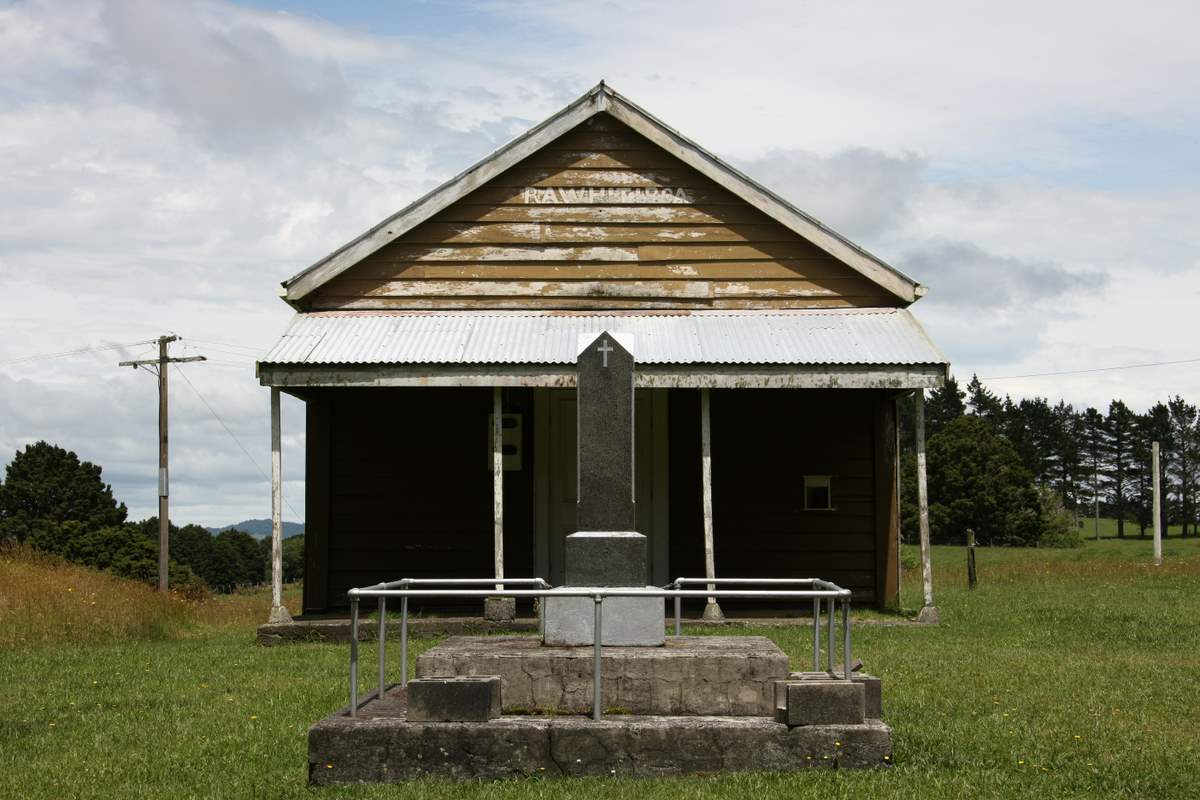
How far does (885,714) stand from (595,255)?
10.1 metres

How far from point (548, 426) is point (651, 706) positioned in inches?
441

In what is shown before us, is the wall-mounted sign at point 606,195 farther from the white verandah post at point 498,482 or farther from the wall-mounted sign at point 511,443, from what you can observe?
the wall-mounted sign at point 511,443

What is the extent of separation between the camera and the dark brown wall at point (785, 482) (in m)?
21.8

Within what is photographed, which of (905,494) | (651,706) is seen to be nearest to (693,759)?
(651,706)

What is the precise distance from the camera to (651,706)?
10.4 m

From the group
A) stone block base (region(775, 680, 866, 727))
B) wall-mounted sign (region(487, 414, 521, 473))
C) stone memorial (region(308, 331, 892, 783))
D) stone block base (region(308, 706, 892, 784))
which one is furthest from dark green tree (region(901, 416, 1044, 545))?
stone block base (region(308, 706, 892, 784))

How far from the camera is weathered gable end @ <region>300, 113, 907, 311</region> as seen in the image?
2066 centimetres

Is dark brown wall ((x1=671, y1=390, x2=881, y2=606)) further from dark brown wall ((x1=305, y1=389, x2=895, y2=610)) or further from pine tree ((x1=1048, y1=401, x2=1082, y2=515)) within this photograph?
pine tree ((x1=1048, y1=401, x2=1082, y2=515))

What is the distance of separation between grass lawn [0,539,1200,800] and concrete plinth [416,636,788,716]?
0.80 m

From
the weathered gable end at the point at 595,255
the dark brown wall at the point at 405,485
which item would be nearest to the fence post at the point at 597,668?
the weathered gable end at the point at 595,255

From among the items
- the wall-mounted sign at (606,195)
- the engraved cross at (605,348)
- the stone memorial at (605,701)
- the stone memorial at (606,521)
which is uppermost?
the wall-mounted sign at (606,195)

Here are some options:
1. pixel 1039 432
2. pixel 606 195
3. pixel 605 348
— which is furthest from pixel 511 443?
pixel 1039 432

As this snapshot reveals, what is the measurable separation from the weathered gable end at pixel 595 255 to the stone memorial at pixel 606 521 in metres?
8.49

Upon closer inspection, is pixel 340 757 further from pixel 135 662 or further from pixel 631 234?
pixel 631 234
